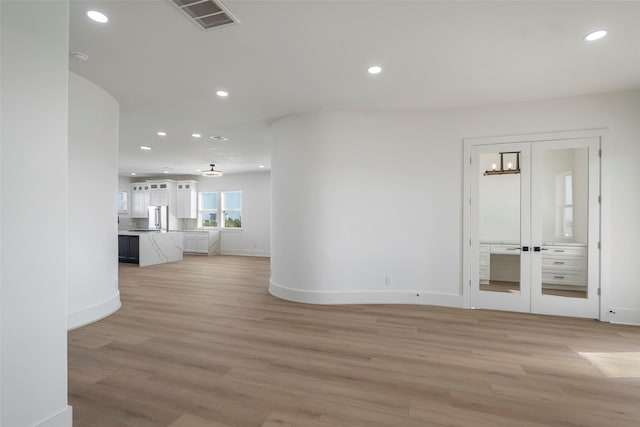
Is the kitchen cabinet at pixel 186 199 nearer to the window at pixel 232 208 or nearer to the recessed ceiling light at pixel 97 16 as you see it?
the window at pixel 232 208

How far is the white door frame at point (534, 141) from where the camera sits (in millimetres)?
3980

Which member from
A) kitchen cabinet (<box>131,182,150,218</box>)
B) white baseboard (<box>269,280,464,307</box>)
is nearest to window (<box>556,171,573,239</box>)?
white baseboard (<box>269,280,464,307</box>)

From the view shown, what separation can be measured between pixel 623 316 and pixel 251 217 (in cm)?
921

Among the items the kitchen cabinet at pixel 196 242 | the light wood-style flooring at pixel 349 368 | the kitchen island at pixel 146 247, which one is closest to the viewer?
the light wood-style flooring at pixel 349 368

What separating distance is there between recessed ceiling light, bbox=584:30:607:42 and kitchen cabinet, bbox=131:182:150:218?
475 inches

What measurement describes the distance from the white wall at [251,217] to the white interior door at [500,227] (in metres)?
7.07

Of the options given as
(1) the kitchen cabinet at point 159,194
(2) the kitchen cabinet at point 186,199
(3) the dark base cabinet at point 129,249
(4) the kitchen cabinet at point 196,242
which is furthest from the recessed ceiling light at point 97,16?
(1) the kitchen cabinet at point 159,194

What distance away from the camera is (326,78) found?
3.53 m

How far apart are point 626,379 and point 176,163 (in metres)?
9.69

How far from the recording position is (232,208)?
11203 millimetres

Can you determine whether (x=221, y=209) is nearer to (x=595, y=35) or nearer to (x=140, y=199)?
(x=140, y=199)

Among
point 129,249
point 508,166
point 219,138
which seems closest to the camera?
point 508,166

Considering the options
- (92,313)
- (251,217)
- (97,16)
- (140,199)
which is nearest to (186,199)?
(140,199)

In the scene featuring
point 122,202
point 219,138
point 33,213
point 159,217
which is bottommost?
point 159,217
